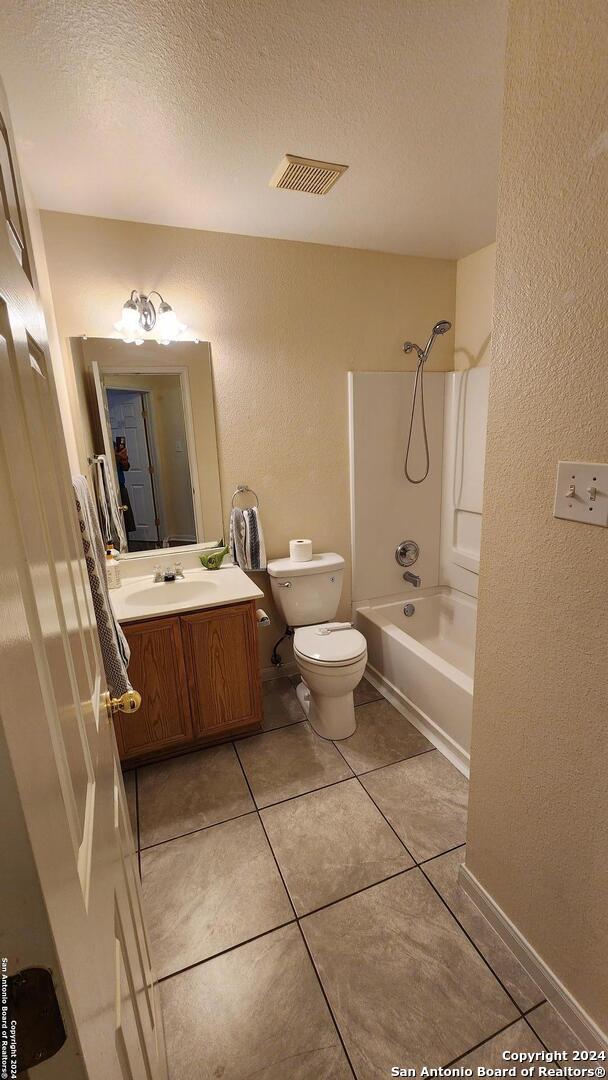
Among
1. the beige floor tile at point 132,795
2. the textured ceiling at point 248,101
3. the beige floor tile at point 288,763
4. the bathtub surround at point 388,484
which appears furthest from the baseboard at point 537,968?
the textured ceiling at point 248,101

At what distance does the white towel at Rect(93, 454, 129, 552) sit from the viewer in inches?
86.3

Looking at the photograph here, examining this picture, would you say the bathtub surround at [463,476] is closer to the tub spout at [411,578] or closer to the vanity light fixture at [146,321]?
the tub spout at [411,578]

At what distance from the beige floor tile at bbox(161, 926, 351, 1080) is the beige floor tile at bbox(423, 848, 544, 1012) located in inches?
18.7

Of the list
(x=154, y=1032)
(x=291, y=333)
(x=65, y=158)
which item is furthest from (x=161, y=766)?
(x=65, y=158)

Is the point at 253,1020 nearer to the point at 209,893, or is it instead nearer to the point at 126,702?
the point at 209,893

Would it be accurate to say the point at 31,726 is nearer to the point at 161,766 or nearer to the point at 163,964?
the point at 163,964

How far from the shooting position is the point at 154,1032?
94 cm

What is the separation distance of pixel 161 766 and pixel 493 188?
9.53 ft

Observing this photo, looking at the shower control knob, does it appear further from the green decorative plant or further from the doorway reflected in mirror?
the doorway reflected in mirror

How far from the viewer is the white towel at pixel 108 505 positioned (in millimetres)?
2191

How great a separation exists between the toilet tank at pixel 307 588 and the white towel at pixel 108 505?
0.79m

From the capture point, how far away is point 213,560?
244 centimetres

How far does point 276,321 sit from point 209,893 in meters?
2.49

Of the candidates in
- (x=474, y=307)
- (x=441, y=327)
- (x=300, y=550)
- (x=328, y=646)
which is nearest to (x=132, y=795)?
(x=328, y=646)
